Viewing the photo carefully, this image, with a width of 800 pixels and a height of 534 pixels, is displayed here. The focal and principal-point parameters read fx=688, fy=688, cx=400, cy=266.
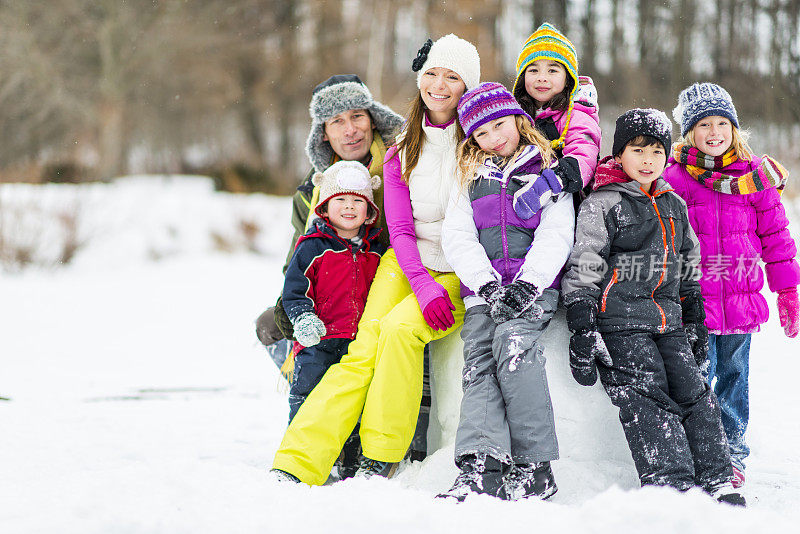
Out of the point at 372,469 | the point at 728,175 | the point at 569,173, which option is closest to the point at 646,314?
the point at 569,173

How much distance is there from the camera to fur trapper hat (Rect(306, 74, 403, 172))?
364 cm

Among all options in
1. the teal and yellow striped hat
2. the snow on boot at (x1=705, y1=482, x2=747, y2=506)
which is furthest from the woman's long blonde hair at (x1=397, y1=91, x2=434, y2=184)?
the snow on boot at (x1=705, y1=482, x2=747, y2=506)

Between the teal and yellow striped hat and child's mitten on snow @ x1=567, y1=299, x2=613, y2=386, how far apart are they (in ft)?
2.68

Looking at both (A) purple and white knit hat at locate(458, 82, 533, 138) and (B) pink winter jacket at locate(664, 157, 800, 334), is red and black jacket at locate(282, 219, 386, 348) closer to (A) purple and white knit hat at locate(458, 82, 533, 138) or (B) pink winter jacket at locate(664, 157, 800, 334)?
(A) purple and white knit hat at locate(458, 82, 533, 138)

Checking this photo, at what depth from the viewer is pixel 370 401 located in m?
2.79

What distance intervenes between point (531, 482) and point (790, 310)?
164cm

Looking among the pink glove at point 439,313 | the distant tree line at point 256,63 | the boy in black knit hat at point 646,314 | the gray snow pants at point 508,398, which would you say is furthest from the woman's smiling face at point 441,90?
the distant tree line at point 256,63

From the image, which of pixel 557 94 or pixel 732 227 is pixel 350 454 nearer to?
pixel 557 94

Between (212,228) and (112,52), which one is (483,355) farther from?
(112,52)

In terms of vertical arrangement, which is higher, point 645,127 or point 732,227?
point 645,127

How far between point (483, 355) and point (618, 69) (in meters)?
14.9

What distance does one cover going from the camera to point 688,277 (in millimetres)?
2838

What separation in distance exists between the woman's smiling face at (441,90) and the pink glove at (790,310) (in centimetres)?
175

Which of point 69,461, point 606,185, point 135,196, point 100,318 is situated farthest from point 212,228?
point 606,185
